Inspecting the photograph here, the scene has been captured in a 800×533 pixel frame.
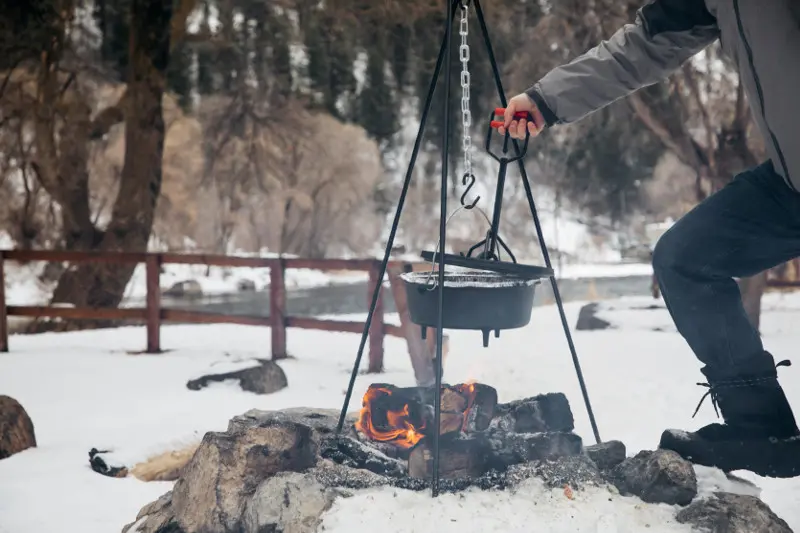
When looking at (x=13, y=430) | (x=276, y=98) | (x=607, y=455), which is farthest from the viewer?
(x=276, y=98)

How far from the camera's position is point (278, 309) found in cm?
559

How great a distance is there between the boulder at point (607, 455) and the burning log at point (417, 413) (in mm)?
431

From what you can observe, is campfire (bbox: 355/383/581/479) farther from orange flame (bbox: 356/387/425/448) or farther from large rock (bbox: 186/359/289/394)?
large rock (bbox: 186/359/289/394)

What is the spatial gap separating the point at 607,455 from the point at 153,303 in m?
4.67

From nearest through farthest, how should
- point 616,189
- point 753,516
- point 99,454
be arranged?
point 753,516 → point 99,454 → point 616,189

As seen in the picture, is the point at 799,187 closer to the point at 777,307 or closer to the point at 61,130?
the point at 777,307

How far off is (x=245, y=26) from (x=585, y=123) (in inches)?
188

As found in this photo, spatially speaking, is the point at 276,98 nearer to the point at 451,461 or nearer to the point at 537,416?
the point at 537,416

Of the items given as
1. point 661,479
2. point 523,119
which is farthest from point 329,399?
point 523,119

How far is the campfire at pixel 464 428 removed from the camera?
7.57 feet

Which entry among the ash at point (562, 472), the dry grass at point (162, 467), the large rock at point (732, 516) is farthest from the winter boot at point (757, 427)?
the dry grass at point (162, 467)

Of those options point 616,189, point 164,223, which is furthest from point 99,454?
point 164,223

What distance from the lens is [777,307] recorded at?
8086 millimetres

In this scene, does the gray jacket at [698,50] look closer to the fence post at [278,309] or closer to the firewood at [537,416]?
the firewood at [537,416]
